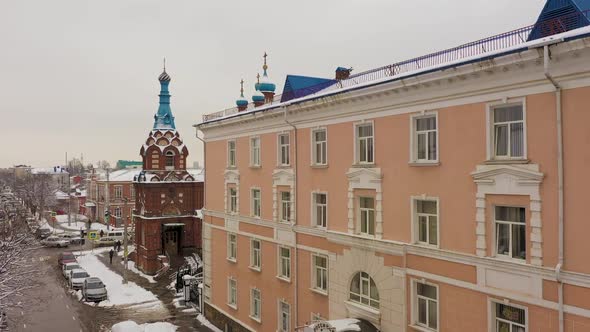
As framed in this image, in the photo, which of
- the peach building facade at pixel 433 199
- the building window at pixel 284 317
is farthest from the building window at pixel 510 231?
the building window at pixel 284 317

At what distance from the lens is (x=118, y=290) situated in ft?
112

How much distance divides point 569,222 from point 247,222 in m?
14.7

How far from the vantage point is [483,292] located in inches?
470

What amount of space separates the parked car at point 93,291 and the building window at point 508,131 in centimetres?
2785

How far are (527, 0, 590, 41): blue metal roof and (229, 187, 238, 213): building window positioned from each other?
15355 mm

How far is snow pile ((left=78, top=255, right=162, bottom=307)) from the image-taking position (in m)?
31.4

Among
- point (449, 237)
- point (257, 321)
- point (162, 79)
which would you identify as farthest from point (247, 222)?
point (162, 79)

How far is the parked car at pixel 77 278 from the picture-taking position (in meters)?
34.3

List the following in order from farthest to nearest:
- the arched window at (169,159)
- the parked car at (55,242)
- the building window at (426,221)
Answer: the parked car at (55,242), the arched window at (169,159), the building window at (426,221)

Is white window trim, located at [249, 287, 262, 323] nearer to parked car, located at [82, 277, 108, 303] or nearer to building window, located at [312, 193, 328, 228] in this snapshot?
building window, located at [312, 193, 328, 228]

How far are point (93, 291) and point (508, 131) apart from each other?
2842 cm

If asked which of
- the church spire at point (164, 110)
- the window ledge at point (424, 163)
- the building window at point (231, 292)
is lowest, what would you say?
the building window at point (231, 292)

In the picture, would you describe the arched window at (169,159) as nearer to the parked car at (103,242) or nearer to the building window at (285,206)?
the parked car at (103,242)

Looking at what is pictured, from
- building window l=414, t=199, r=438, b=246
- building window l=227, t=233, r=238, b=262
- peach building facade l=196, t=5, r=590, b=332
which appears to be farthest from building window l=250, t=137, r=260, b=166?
building window l=414, t=199, r=438, b=246
